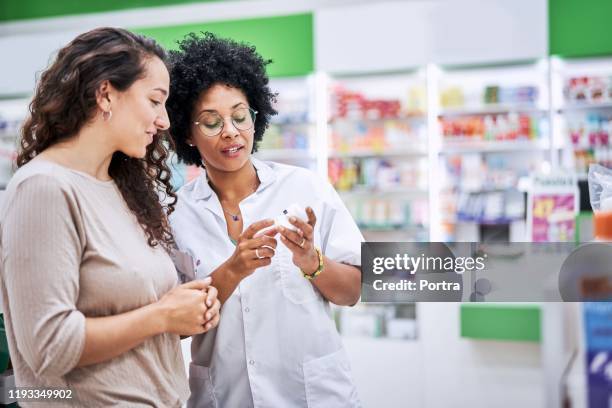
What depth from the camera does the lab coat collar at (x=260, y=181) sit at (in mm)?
1521

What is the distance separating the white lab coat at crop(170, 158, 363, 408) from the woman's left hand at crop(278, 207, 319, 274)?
0.11 meters

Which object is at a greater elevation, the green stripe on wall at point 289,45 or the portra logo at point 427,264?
the green stripe on wall at point 289,45

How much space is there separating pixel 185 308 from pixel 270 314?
360 millimetres

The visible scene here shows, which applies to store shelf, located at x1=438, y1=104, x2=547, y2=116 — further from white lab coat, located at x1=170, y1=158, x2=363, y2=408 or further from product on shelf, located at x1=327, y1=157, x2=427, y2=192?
white lab coat, located at x1=170, y1=158, x2=363, y2=408

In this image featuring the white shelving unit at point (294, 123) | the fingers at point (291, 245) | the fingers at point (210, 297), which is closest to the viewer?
the fingers at point (210, 297)

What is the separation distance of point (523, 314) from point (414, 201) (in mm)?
1786

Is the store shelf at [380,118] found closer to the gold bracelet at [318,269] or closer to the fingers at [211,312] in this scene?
the gold bracelet at [318,269]

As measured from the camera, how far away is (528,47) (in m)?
4.30

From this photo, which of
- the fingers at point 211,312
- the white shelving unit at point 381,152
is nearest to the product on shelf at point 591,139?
the white shelving unit at point 381,152

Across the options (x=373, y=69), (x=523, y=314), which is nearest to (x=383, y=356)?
(x=523, y=314)

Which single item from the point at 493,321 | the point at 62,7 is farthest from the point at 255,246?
the point at 493,321

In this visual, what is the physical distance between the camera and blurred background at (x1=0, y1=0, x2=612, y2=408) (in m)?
3.81

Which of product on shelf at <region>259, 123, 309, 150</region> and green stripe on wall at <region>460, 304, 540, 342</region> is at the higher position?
product on shelf at <region>259, 123, 309, 150</region>

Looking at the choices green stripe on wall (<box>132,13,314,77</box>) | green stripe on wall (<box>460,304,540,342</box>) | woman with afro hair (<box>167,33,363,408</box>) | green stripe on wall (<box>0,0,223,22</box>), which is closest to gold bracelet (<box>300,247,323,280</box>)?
woman with afro hair (<box>167,33,363,408</box>)
